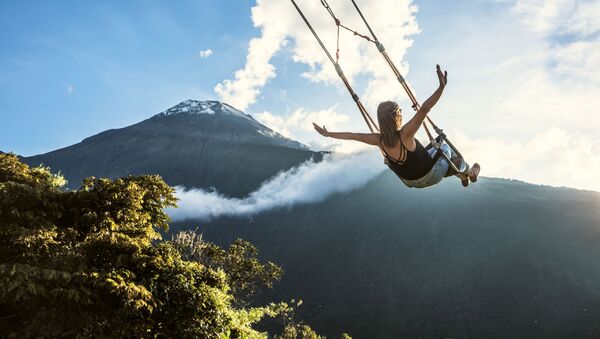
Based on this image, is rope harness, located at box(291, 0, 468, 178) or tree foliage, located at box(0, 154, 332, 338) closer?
rope harness, located at box(291, 0, 468, 178)

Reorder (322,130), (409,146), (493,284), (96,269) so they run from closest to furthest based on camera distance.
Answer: (409,146) < (322,130) < (96,269) < (493,284)

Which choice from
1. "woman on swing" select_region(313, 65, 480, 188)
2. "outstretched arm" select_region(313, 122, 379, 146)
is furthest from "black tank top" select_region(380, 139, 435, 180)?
"outstretched arm" select_region(313, 122, 379, 146)

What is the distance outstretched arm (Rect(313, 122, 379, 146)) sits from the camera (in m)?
4.78

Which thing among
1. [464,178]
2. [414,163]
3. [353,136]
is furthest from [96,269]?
[464,178]

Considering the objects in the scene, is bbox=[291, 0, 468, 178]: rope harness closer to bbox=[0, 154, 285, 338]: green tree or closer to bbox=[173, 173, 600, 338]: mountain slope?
bbox=[0, 154, 285, 338]: green tree

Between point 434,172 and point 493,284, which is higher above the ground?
point 434,172

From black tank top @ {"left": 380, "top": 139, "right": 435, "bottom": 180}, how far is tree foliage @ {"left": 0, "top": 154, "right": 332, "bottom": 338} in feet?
19.2

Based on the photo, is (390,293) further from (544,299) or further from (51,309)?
(51,309)

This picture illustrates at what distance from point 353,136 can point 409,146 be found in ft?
2.52

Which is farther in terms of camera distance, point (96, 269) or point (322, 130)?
point (96, 269)

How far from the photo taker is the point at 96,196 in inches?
380

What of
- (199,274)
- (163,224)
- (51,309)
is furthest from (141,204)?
(51,309)

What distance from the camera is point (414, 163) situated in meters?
4.81

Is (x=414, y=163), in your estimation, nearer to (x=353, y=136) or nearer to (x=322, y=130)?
(x=353, y=136)
